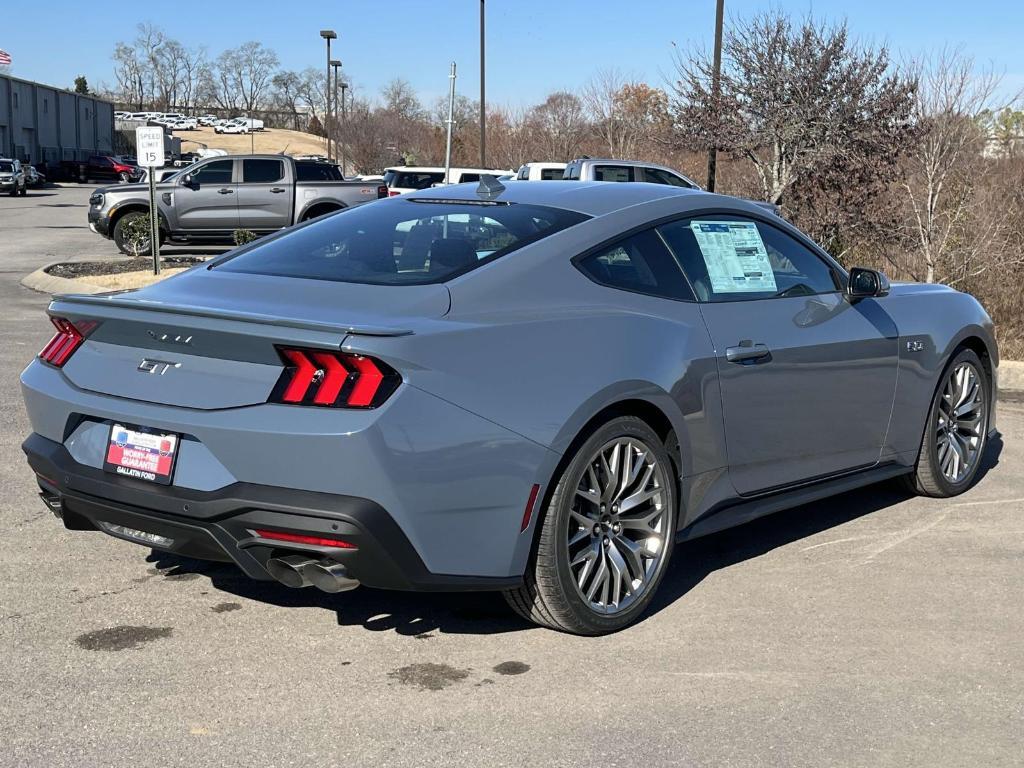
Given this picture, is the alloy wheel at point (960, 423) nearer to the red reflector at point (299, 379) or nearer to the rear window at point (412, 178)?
the red reflector at point (299, 379)

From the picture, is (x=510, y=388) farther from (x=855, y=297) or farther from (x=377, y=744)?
(x=855, y=297)

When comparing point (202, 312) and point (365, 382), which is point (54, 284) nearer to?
point (202, 312)

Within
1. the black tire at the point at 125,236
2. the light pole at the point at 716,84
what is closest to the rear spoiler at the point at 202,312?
the light pole at the point at 716,84

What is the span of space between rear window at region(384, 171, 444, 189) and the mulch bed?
33.2 ft

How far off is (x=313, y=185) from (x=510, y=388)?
70.4 ft

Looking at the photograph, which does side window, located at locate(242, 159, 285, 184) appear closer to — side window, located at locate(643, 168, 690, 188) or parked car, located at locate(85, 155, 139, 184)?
side window, located at locate(643, 168, 690, 188)

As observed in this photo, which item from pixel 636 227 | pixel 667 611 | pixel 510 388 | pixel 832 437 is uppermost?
pixel 636 227

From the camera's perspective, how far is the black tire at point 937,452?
6.29 metres

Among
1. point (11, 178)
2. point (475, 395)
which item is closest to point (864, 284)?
point (475, 395)

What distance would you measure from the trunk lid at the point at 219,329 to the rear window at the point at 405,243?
0.19 m

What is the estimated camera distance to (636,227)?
4.84 m

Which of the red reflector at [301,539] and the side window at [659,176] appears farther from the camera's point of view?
Result: the side window at [659,176]

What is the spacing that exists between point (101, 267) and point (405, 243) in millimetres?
16913

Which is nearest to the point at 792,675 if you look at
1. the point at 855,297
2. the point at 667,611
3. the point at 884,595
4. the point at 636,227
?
the point at 667,611
